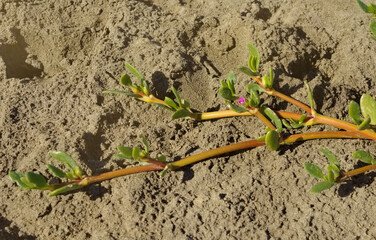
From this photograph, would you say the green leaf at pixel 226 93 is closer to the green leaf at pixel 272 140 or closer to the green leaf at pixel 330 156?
the green leaf at pixel 272 140

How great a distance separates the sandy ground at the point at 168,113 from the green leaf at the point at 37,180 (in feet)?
0.38

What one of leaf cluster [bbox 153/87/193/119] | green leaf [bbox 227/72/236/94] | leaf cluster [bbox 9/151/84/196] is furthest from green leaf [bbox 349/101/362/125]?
leaf cluster [bbox 9/151/84/196]

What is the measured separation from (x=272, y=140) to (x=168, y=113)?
562 millimetres

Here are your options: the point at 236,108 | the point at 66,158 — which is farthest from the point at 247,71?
the point at 66,158

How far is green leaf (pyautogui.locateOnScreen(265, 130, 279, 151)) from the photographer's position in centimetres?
202

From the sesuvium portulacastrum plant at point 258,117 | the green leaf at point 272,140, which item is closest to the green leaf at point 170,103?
the sesuvium portulacastrum plant at point 258,117

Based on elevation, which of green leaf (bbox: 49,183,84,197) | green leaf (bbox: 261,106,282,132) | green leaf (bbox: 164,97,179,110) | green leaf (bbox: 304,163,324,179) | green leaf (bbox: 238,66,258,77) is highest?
green leaf (bbox: 238,66,258,77)

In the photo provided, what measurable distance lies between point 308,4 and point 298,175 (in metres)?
1.19

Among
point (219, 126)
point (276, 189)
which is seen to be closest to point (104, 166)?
point (219, 126)

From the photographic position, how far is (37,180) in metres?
1.93

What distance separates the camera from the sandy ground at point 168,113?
77.2 inches

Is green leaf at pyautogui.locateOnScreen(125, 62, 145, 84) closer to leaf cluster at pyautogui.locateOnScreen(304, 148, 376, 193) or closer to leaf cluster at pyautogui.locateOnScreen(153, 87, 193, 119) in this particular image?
leaf cluster at pyautogui.locateOnScreen(153, 87, 193, 119)

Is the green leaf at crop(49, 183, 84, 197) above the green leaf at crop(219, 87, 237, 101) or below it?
below

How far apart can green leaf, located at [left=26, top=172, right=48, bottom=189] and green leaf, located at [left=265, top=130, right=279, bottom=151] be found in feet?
3.01
